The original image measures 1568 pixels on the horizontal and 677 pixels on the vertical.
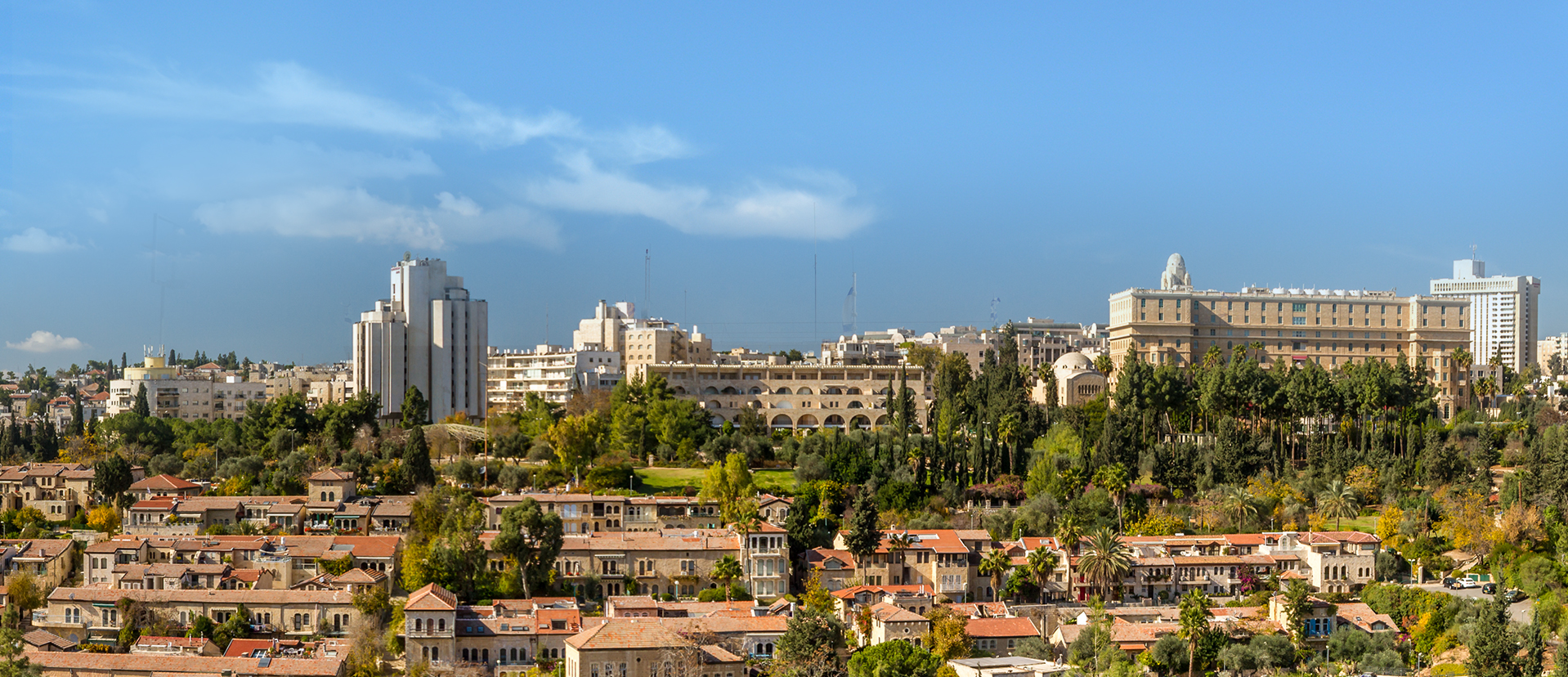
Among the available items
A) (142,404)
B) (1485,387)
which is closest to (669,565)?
(1485,387)

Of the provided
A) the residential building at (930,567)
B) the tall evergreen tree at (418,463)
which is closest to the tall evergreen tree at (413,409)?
the tall evergreen tree at (418,463)

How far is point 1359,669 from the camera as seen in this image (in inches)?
1801

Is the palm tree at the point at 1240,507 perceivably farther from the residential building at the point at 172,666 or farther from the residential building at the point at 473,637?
the residential building at the point at 172,666

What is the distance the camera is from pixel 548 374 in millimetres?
98188

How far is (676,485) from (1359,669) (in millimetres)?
30215

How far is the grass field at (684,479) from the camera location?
65312 millimetres

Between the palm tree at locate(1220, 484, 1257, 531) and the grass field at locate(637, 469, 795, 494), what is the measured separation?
18219mm

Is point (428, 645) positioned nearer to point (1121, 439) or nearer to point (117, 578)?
point (117, 578)

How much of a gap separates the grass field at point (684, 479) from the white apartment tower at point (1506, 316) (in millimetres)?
113562

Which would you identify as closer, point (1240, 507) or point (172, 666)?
point (172, 666)

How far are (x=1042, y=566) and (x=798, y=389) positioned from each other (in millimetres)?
42392

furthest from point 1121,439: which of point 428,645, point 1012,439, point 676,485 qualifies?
point 428,645

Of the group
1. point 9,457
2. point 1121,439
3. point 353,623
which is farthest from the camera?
point 9,457

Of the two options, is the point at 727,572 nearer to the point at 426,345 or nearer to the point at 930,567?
the point at 930,567
